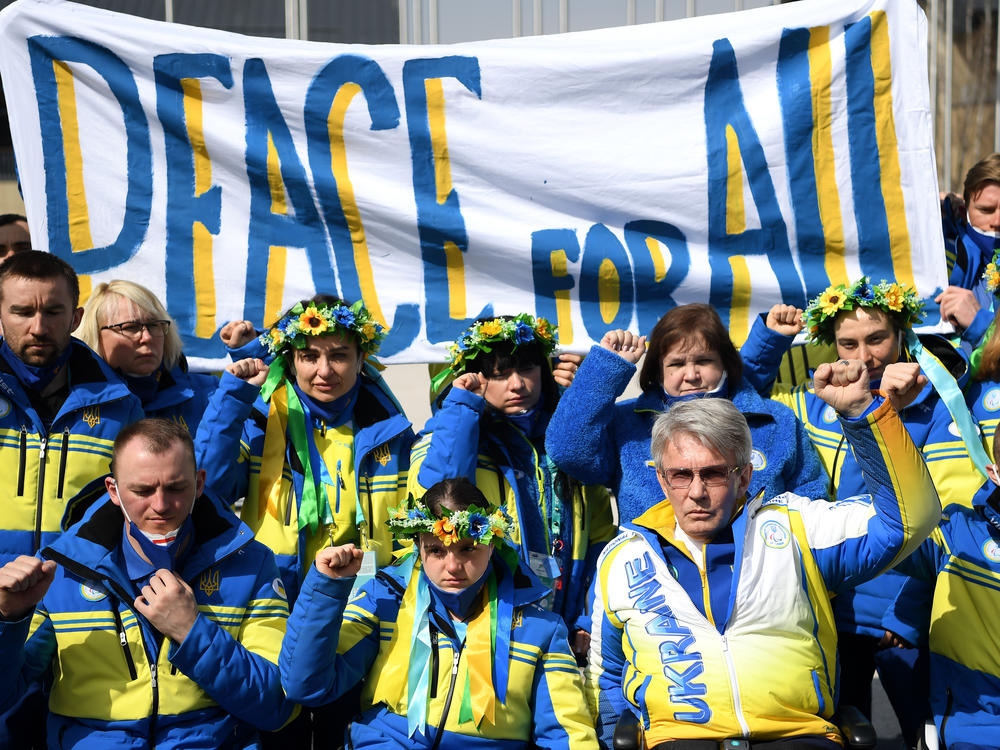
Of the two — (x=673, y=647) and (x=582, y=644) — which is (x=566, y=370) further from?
(x=673, y=647)

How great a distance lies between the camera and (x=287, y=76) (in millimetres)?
5387

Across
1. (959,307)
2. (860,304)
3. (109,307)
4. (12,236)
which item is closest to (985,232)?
(959,307)

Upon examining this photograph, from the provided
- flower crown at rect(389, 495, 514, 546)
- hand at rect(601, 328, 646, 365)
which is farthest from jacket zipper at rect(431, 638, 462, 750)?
hand at rect(601, 328, 646, 365)

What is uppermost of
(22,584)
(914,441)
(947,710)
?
(914,441)

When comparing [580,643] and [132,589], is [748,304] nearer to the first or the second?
[580,643]

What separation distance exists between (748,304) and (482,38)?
1964mm

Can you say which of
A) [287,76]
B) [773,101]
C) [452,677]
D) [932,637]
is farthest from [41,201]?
[932,637]

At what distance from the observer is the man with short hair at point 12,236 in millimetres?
5723

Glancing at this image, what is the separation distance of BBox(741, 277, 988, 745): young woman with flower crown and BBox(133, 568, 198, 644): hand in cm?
240

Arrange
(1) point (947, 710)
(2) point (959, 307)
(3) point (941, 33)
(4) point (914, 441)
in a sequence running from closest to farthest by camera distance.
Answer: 1. (1) point (947, 710)
2. (4) point (914, 441)
3. (2) point (959, 307)
4. (3) point (941, 33)

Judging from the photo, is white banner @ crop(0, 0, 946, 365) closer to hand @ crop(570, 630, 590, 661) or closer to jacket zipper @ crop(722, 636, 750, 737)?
hand @ crop(570, 630, 590, 661)

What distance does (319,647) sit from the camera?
3.54m

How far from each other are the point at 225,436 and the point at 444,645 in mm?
1165

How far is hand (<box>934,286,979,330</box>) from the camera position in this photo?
477cm
